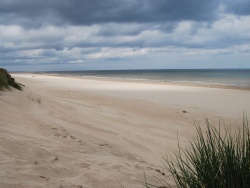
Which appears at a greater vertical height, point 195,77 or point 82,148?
point 195,77

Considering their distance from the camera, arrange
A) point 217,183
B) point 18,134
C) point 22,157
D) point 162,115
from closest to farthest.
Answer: point 217,183
point 22,157
point 18,134
point 162,115

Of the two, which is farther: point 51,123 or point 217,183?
point 51,123

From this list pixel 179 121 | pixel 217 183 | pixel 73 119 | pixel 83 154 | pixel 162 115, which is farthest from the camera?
pixel 162 115

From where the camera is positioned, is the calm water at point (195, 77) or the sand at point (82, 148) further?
the calm water at point (195, 77)

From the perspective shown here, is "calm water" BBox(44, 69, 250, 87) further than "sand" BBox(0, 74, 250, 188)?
Yes

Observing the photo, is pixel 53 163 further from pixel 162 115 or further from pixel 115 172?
pixel 162 115

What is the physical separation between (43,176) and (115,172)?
0.87 metres

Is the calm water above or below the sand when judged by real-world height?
above

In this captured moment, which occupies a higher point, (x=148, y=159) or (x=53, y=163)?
(x=53, y=163)

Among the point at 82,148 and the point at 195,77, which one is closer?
the point at 82,148

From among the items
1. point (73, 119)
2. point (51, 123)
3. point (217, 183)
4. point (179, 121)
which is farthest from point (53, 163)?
point (179, 121)

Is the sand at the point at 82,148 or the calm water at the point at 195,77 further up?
the calm water at the point at 195,77

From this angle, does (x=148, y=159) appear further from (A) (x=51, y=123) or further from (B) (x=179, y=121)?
(B) (x=179, y=121)

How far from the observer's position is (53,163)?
3445mm
